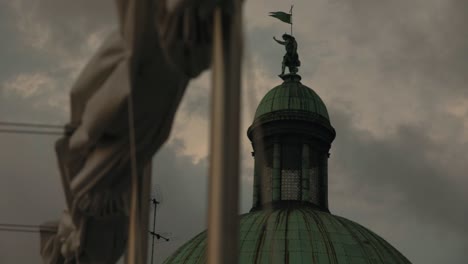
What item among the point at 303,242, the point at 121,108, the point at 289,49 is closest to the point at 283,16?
the point at 289,49

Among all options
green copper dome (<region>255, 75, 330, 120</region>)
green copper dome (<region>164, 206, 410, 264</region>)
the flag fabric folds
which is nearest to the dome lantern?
green copper dome (<region>255, 75, 330, 120</region>)

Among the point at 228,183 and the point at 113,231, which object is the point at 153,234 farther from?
the point at 228,183

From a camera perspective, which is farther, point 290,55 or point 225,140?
point 290,55

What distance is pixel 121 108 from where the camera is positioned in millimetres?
14648

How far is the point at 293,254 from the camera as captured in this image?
4797cm

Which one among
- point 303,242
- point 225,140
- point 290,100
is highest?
point 290,100

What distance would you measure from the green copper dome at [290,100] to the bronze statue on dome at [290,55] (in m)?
1.59

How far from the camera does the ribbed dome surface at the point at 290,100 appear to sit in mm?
58250

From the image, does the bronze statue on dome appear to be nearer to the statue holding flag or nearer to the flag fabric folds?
the statue holding flag

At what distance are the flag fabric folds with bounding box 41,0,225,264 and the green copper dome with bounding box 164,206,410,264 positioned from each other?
29.4 meters

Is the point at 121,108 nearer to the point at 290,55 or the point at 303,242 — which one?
the point at 303,242

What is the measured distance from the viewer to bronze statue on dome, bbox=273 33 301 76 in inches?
2356

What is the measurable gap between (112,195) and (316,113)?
43.9 metres

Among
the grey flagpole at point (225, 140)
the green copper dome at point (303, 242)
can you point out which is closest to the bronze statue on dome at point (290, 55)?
the green copper dome at point (303, 242)
